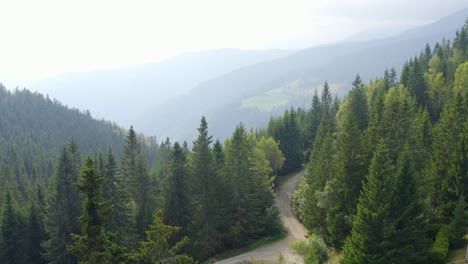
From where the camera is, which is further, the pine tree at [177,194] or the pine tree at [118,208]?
the pine tree at [177,194]

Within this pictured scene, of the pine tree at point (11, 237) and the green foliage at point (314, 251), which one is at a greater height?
the pine tree at point (11, 237)

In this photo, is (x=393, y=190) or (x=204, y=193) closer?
(x=393, y=190)

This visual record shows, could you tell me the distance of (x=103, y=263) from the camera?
16.2 metres

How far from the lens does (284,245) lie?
164ft

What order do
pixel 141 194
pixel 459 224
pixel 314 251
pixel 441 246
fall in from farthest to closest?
pixel 141 194 < pixel 314 251 < pixel 459 224 < pixel 441 246

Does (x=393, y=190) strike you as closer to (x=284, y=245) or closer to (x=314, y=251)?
(x=314, y=251)

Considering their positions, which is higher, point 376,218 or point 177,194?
point 177,194

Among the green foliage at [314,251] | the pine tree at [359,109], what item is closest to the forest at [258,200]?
the green foliage at [314,251]

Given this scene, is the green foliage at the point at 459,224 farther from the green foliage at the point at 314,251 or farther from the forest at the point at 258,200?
the green foliage at the point at 314,251

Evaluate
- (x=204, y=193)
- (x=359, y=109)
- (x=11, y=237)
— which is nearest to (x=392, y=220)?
(x=204, y=193)

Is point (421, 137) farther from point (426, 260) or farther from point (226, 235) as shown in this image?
point (226, 235)

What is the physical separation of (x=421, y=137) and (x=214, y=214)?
1059 inches

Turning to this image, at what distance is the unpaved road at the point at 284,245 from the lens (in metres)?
45.3

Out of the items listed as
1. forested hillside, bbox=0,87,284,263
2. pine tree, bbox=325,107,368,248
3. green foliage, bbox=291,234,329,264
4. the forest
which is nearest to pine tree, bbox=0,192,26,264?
forested hillside, bbox=0,87,284,263
